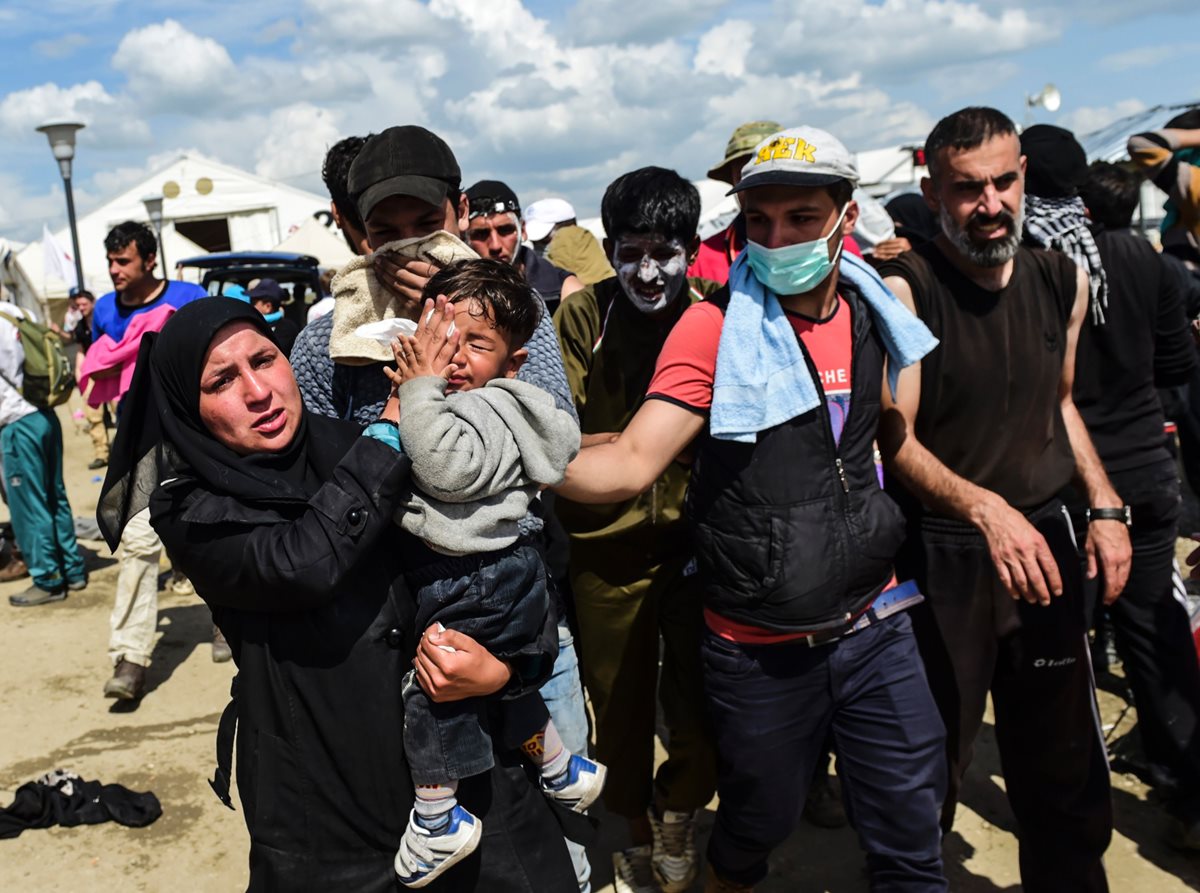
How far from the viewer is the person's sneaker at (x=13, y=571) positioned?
8.12 meters

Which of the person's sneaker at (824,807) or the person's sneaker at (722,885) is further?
the person's sneaker at (824,807)

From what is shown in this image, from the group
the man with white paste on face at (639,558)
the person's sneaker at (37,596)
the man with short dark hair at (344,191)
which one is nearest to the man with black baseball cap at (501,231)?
the man with white paste on face at (639,558)

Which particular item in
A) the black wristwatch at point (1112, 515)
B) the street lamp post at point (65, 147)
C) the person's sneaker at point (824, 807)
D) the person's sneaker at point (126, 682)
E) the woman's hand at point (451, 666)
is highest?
the street lamp post at point (65, 147)

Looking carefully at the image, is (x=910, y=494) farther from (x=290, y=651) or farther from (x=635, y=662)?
(x=290, y=651)

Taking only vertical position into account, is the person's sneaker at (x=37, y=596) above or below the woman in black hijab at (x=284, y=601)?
below

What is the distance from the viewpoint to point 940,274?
9.89 feet

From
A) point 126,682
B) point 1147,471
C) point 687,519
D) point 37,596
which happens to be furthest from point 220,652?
point 1147,471

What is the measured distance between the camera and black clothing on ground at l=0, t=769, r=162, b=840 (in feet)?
14.0

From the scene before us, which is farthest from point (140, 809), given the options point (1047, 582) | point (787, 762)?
point (1047, 582)

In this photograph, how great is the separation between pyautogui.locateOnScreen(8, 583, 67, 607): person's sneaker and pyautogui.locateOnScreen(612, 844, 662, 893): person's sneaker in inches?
217

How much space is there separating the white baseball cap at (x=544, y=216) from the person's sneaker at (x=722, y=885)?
180 inches

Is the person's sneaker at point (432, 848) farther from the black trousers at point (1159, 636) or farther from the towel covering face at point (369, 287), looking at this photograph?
the black trousers at point (1159, 636)

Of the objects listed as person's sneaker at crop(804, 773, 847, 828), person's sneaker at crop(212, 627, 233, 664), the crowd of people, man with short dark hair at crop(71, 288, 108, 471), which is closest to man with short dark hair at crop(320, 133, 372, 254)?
the crowd of people

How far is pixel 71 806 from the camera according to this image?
4352 mm
